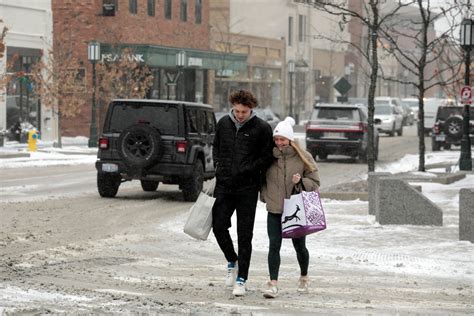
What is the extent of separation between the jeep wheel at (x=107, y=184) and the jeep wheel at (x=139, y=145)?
0.75m

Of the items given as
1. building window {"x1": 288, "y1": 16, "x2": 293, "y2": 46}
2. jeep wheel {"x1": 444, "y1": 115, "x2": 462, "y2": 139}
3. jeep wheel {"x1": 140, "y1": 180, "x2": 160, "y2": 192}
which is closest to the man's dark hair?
jeep wheel {"x1": 140, "y1": 180, "x2": 160, "y2": 192}

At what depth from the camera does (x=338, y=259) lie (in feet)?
44.2

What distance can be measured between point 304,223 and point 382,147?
38.5 m

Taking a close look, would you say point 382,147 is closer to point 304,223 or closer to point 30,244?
point 30,244

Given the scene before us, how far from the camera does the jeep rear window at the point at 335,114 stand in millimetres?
36250

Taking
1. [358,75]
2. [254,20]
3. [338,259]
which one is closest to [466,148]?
[338,259]

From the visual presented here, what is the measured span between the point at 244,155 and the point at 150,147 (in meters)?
10.5

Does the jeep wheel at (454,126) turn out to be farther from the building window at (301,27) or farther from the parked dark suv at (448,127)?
the building window at (301,27)

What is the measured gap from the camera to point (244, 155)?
10602mm

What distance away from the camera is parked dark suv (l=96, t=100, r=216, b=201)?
21.0 metres

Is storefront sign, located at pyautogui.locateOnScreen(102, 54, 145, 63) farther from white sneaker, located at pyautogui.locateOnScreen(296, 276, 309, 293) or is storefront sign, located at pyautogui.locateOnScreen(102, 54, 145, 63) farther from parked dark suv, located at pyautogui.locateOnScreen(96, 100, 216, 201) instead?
white sneaker, located at pyautogui.locateOnScreen(296, 276, 309, 293)

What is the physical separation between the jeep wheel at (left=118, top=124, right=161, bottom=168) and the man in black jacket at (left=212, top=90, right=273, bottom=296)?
33.1 feet

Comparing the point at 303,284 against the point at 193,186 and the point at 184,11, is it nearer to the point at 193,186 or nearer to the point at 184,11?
the point at 193,186

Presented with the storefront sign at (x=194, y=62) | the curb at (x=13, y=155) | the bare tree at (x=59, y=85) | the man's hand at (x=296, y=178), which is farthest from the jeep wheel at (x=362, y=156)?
the man's hand at (x=296, y=178)
